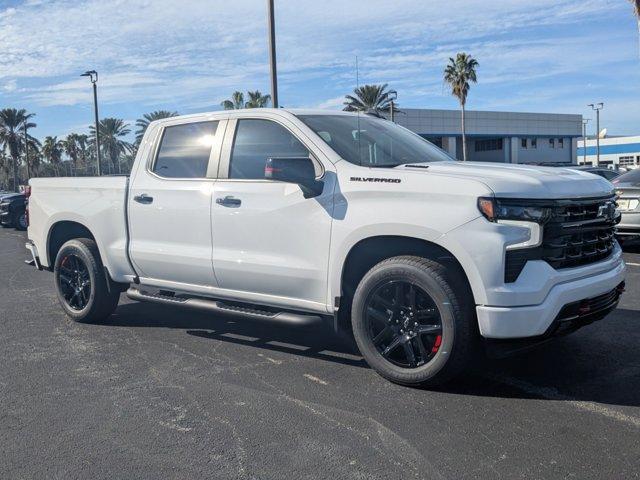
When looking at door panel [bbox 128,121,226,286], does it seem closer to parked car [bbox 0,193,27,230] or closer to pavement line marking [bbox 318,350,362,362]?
pavement line marking [bbox 318,350,362,362]

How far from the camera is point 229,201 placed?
502 centimetres

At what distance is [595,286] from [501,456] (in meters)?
1.41

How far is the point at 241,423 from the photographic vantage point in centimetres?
380

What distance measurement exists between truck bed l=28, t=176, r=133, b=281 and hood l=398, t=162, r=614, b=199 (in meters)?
2.87

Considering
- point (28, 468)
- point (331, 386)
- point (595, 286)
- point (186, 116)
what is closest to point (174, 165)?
point (186, 116)

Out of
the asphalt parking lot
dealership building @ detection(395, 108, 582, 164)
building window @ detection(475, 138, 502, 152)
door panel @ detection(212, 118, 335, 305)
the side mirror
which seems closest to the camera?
the asphalt parking lot

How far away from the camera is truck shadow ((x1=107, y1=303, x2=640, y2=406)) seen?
4.19 metres

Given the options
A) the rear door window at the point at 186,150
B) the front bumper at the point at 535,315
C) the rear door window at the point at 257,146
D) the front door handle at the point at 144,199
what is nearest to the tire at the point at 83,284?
the front door handle at the point at 144,199

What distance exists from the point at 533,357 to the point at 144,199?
349 centimetres

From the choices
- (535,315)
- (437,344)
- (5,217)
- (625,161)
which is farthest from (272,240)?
(625,161)

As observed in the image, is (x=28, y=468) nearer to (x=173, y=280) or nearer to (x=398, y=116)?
(x=173, y=280)

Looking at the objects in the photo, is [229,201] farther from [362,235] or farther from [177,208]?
[362,235]

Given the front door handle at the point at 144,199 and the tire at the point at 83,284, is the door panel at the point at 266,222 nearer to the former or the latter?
the front door handle at the point at 144,199

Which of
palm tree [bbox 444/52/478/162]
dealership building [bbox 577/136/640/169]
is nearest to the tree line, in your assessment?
palm tree [bbox 444/52/478/162]
